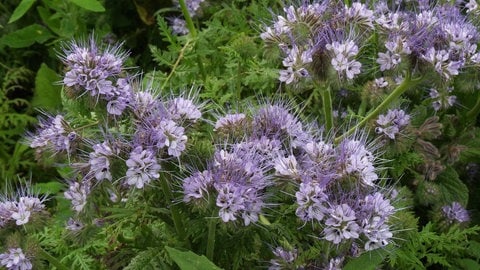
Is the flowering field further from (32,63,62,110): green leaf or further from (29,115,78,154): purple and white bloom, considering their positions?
(32,63,62,110): green leaf

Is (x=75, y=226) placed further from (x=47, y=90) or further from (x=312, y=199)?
(x=47, y=90)

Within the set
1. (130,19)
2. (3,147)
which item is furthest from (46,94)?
(130,19)

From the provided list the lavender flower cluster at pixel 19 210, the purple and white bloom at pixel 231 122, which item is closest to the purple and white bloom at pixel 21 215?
the lavender flower cluster at pixel 19 210

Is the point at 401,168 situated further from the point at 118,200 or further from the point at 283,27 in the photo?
the point at 118,200

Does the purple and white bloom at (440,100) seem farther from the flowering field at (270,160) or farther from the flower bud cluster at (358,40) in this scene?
the flower bud cluster at (358,40)

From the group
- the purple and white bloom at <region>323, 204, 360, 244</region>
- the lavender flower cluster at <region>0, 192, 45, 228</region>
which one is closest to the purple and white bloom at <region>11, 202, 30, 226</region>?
the lavender flower cluster at <region>0, 192, 45, 228</region>
